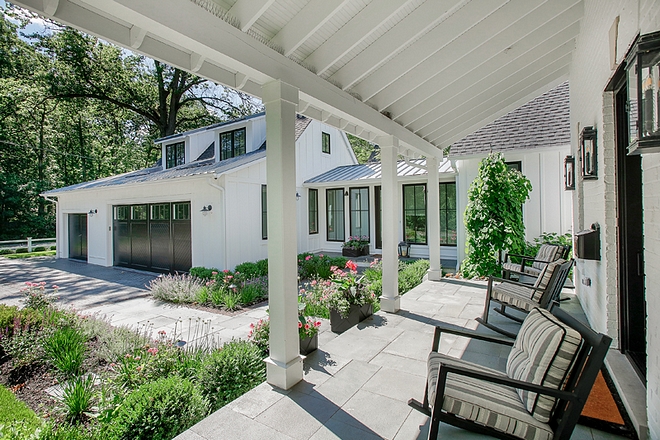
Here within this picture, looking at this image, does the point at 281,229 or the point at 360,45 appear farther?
the point at 360,45

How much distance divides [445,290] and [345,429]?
4.35 m

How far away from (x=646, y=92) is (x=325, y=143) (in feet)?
41.0

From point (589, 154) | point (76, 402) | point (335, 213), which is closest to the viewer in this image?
point (76, 402)

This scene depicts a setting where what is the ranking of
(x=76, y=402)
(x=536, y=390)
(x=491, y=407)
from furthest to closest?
1. (x=76, y=402)
2. (x=491, y=407)
3. (x=536, y=390)

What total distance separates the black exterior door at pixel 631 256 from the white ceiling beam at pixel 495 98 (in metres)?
2.18

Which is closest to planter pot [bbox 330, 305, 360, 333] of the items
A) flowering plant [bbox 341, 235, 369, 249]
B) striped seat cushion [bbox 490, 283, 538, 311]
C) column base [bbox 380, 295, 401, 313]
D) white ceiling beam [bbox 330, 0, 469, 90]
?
column base [bbox 380, 295, 401, 313]

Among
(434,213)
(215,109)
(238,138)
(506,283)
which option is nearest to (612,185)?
(506,283)

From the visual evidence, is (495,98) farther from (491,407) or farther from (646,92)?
(491,407)

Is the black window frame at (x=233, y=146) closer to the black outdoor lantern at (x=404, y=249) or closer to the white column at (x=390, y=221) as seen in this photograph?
the black outdoor lantern at (x=404, y=249)

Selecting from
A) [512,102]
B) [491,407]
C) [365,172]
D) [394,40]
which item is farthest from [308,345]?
[365,172]

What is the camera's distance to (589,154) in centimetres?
385

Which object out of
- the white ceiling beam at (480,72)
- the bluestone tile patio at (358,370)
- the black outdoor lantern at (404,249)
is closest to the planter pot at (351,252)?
the black outdoor lantern at (404,249)

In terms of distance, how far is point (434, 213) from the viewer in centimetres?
680

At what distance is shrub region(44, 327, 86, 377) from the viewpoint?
360 cm
